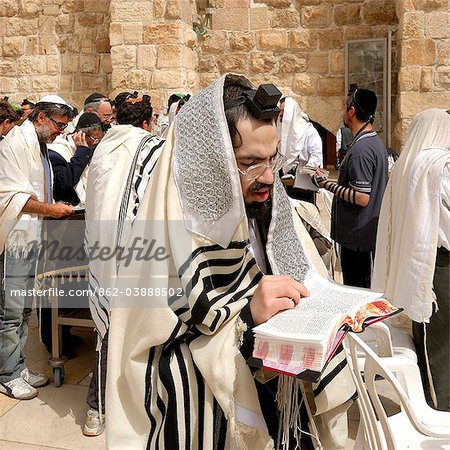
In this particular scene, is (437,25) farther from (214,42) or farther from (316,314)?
(316,314)

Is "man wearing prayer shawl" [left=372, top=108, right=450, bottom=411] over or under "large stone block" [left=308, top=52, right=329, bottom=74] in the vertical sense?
under

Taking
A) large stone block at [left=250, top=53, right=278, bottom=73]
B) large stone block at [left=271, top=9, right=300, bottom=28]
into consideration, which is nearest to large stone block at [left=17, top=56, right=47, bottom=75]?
large stone block at [left=250, top=53, right=278, bottom=73]

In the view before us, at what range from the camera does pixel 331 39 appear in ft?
24.6

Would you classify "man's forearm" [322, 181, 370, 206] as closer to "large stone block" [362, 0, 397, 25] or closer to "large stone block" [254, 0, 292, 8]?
"large stone block" [362, 0, 397, 25]

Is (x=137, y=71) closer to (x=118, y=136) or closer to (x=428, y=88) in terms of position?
(x=428, y=88)

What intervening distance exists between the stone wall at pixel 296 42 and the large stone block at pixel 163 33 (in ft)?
2.90

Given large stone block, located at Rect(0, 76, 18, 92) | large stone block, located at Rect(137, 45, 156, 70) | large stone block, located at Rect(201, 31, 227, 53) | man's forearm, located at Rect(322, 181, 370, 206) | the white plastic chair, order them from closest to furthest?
the white plastic chair
man's forearm, located at Rect(322, 181, 370, 206)
large stone block, located at Rect(137, 45, 156, 70)
large stone block, located at Rect(201, 31, 227, 53)
large stone block, located at Rect(0, 76, 18, 92)

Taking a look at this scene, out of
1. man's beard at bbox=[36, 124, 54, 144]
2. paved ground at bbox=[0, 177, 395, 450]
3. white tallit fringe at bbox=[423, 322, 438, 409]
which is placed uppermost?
man's beard at bbox=[36, 124, 54, 144]

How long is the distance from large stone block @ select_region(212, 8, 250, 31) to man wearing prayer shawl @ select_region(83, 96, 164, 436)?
562 cm

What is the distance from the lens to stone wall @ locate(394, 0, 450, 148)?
6.32m

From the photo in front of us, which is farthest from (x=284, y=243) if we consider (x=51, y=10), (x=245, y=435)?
(x=51, y=10)

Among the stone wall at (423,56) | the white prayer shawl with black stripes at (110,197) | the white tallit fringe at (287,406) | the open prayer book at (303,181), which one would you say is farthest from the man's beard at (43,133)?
the stone wall at (423,56)

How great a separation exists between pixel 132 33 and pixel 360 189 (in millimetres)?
4834

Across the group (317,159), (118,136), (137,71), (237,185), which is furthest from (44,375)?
(137,71)
